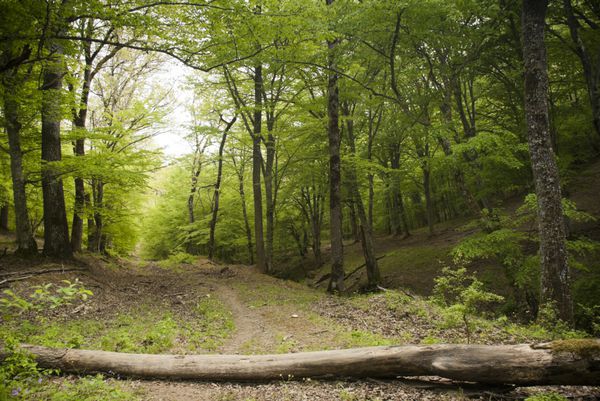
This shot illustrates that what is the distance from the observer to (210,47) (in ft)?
20.1

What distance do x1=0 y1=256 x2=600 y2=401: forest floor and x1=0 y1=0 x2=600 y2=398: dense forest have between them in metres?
1.00

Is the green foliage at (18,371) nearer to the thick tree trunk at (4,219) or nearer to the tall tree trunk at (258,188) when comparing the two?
the tall tree trunk at (258,188)

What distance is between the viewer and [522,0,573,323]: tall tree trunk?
724 cm

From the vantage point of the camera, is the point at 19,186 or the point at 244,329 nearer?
the point at 244,329

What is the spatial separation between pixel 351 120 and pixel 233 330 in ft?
37.1

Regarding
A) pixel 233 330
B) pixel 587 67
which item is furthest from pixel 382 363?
pixel 587 67

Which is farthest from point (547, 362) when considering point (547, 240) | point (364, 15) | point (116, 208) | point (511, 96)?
point (116, 208)

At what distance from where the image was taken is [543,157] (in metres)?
7.43

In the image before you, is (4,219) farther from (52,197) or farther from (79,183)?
(52,197)

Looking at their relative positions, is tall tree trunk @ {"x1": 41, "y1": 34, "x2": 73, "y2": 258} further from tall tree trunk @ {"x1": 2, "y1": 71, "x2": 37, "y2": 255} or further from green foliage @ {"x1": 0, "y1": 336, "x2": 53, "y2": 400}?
green foliage @ {"x1": 0, "y1": 336, "x2": 53, "y2": 400}

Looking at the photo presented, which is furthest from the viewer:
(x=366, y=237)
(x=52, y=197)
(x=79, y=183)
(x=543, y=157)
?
(x=79, y=183)

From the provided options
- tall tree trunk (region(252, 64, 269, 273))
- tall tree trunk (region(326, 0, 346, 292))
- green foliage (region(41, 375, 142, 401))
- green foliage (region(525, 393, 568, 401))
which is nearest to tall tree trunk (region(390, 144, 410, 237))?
tall tree trunk (region(326, 0, 346, 292))

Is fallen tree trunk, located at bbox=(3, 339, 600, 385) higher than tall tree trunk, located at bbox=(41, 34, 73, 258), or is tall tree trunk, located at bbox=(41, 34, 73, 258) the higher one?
tall tree trunk, located at bbox=(41, 34, 73, 258)

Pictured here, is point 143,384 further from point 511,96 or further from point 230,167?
point 230,167
